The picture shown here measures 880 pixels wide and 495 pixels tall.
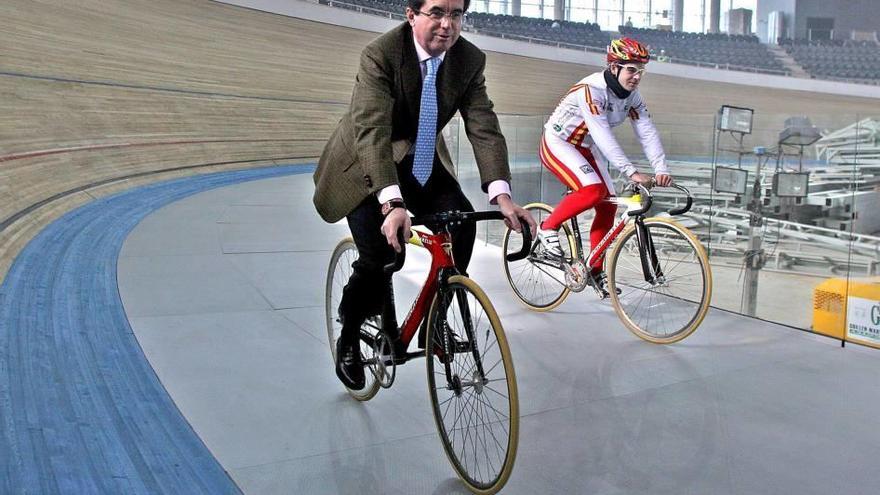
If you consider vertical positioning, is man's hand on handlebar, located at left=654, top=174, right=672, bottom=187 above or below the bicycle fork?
above

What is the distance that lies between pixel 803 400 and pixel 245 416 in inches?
66.4

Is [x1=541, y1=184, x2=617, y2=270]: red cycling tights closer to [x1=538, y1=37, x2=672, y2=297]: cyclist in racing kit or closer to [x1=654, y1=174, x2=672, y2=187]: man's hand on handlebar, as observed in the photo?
[x1=538, y1=37, x2=672, y2=297]: cyclist in racing kit

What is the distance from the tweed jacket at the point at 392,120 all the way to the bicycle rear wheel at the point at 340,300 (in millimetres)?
365

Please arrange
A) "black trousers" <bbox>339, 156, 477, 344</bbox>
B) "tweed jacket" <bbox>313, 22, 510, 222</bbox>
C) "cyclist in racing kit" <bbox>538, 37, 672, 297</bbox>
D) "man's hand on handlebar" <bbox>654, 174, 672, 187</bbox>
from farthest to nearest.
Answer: "cyclist in racing kit" <bbox>538, 37, 672, 297</bbox> < "man's hand on handlebar" <bbox>654, 174, 672, 187</bbox> < "black trousers" <bbox>339, 156, 477, 344</bbox> < "tweed jacket" <bbox>313, 22, 510, 222</bbox>

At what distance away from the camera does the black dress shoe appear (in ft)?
7.07

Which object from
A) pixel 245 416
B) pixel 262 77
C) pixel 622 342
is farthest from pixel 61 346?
pixel 262 77

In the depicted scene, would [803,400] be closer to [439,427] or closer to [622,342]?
[622,342]

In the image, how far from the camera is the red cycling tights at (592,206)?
326cm

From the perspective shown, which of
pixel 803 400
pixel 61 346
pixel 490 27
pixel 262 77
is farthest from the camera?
pixel 490 27

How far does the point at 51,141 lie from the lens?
7.44m

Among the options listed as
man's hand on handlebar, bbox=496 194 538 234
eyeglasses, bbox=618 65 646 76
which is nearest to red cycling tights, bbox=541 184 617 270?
eyeglasses, bbox=618 65 646 76

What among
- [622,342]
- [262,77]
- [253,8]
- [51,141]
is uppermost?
[253,8]

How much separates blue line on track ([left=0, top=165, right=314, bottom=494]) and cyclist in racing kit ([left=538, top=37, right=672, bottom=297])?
185 cm

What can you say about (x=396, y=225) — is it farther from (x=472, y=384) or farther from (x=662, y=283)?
(x=662, y=283)
